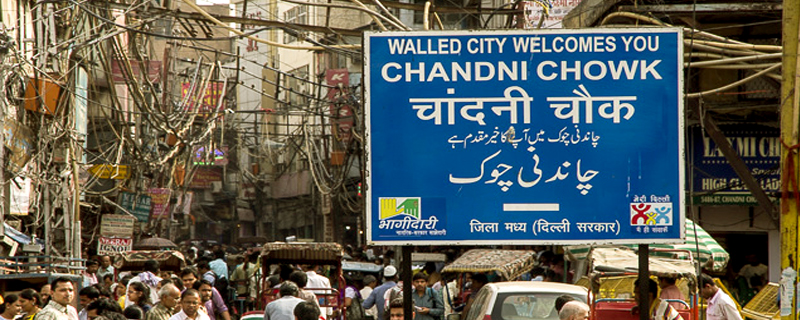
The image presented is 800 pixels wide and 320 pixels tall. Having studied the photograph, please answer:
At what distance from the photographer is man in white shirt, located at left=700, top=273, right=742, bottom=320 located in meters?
11.3

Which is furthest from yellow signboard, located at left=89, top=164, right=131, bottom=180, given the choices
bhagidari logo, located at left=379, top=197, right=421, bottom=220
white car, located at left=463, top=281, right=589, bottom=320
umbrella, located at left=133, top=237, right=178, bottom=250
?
bhagidari logo, located at left=379, top=197, right=421, bottom=220

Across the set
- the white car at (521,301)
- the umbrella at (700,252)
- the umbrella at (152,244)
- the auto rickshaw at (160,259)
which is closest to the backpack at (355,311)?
the umbrella at (700,252)

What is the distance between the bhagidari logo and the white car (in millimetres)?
4483

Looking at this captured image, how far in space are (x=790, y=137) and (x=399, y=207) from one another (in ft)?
8.86

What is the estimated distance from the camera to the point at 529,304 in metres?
11.4

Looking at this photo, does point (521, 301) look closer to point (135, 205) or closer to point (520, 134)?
point (520, 134)

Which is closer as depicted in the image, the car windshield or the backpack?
the car windshield

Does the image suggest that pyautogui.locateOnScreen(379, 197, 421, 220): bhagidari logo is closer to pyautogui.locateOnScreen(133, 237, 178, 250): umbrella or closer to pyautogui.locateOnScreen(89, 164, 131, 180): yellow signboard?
pyautogui.locateOnScreen(89, 164, 131, 180): yellow signboard

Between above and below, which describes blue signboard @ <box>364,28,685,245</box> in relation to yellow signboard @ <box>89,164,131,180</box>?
above

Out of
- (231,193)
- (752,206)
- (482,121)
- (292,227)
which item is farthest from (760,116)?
(231,193)

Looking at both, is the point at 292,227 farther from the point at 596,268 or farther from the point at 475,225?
the point at 475,225

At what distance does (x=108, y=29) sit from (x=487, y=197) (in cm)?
1348

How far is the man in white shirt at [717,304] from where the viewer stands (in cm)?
1131

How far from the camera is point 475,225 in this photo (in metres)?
6.80
